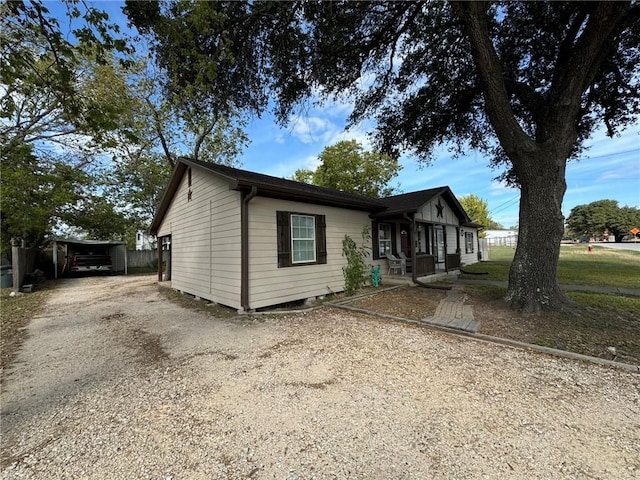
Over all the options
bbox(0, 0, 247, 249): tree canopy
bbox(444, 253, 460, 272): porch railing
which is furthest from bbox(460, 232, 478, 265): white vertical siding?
bbox(0, 0, 247, 249): tree canopy

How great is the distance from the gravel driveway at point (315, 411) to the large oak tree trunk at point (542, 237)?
7.52 ft

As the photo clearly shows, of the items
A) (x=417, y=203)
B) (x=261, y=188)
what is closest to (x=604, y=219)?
(x=417, y=203)

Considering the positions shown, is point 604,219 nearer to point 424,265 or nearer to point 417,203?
point 424,265

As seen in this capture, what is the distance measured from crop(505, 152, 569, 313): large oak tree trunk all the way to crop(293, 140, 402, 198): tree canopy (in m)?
21.1

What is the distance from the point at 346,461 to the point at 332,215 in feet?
22.4

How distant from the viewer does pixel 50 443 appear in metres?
2.30

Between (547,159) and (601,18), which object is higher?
(601,18)

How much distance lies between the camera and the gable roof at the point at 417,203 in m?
9.62

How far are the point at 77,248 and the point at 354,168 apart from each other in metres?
21.6

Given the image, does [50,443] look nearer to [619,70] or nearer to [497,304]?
[497,304]

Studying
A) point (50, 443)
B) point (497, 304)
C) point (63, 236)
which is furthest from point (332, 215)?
point (63, 236)

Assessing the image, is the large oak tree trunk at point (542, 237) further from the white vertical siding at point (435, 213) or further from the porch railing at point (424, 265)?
the porch railing at point (424, 265)

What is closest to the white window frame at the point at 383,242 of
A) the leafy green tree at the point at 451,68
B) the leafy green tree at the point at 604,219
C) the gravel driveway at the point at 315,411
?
the leafy green tree at the point at 451,68

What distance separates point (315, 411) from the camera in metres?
2.65
